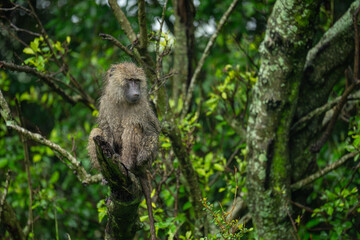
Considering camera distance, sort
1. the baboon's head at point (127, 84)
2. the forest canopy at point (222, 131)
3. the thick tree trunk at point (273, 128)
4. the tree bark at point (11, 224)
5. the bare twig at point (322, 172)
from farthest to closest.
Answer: the tree bark at point (11, 224) < the thick tree trunk at point (273, 128) < the bare twig at point (322, 172) < the forest canopy at point (222, 131) < the baboon's head at point (127, 84)

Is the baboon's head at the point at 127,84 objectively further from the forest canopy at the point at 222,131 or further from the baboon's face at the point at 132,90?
the forest canopy at the point at 222,131

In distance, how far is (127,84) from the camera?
4473 mm

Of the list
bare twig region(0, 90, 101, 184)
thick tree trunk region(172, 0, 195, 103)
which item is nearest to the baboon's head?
bare twig region(0, 90, 101, 184)

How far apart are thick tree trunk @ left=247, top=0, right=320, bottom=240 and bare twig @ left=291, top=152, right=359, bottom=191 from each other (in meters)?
0.17

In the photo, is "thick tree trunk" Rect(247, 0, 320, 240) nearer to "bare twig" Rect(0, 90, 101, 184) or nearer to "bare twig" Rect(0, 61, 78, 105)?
"bare twig" Rect(0, 90, 101, 184)

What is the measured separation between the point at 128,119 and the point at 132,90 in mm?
304

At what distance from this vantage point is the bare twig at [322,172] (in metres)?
4.83

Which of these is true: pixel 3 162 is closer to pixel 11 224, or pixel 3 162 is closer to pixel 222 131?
pixel 11 224

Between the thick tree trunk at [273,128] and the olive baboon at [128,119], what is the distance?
1.29m

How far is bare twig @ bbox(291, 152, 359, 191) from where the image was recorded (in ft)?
15.8

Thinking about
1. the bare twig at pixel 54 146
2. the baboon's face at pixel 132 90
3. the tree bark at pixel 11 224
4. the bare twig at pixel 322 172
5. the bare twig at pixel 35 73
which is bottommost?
the tree bark at pixel 11 224

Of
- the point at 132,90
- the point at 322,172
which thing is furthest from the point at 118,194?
the point at 322,172

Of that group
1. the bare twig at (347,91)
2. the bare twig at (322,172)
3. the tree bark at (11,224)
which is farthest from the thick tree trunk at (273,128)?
the tree bark at (11,224)

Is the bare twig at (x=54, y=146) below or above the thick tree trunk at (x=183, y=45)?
below
